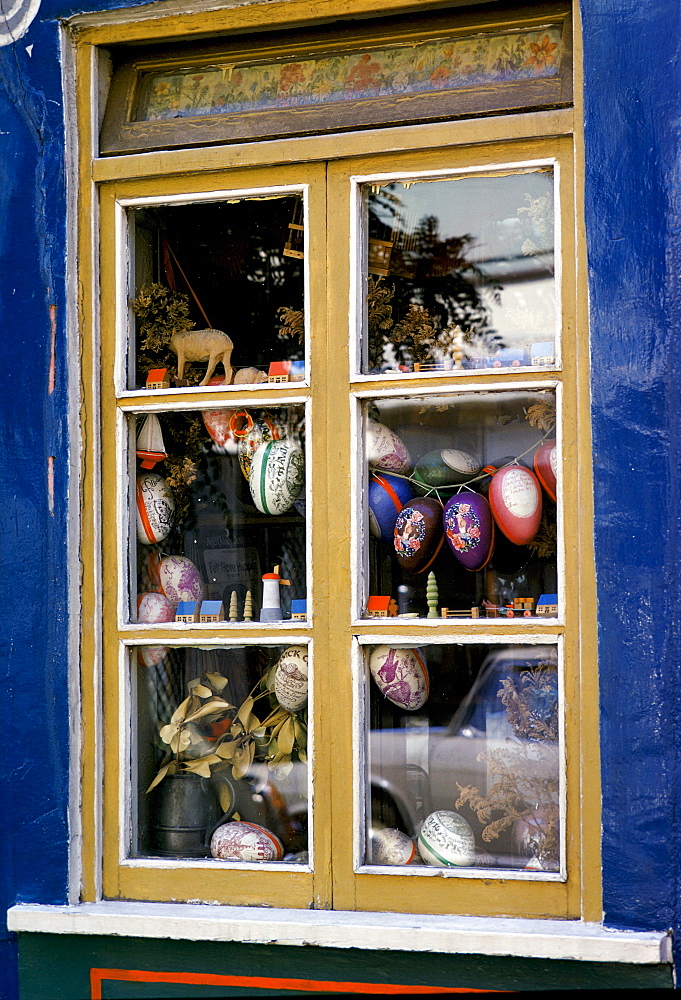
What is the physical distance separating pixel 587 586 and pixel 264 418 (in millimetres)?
1002

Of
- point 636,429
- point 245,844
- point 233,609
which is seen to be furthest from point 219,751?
point 636,429

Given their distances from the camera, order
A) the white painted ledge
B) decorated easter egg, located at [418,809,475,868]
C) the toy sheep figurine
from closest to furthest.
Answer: the white painted ledge, decorated easter egg, located at [418,809,475,868], the toy sheep figurine

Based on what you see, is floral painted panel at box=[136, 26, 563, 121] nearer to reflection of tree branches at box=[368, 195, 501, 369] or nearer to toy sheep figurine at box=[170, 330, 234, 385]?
reflection of tree branches at box=[368, 195, 501, 369]

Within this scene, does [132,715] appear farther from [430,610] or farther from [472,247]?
[472,247]

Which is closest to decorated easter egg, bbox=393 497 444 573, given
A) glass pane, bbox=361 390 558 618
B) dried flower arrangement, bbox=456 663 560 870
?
glass pane, bbox=361 390 558 618

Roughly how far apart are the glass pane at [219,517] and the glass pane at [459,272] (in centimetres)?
38

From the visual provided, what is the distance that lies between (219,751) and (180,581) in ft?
1.60

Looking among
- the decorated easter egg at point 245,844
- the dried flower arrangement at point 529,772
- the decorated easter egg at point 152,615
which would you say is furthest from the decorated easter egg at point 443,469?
the decorated easter egg at point 245,844

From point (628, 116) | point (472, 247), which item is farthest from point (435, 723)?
point (628, 116)

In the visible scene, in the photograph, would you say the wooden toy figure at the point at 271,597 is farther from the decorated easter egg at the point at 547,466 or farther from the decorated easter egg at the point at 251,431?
the decorated easter egg at the point at 547,466

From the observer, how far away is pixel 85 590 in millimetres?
2885

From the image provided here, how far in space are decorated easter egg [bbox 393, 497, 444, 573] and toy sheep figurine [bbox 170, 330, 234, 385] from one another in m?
0.69

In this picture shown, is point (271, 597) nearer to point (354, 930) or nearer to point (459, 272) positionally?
point (354, 930)

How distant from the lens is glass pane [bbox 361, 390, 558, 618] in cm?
269
